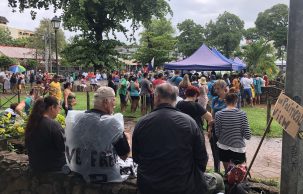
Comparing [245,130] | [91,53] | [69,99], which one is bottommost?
[69,99]

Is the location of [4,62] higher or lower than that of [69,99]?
higher

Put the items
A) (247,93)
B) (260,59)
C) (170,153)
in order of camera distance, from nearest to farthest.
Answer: (170,153), (247,93), (260,59)

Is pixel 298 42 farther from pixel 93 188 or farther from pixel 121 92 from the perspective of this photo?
pixel 121 92

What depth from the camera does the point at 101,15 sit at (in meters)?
28.6

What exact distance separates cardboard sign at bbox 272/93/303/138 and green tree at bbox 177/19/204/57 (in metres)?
58.2

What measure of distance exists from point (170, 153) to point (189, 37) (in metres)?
61.8

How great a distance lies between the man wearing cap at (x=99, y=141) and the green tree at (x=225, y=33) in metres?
57.0

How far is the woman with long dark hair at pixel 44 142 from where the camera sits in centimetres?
428

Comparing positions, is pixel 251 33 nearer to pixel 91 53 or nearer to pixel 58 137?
pixel 91 53

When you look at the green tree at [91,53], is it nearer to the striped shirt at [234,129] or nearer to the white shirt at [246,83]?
the white shirt at [246,83]

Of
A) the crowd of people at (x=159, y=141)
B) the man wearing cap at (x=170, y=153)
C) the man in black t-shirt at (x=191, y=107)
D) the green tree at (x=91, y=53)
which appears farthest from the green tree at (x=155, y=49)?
the man wearing cap at (x=170, y=153)

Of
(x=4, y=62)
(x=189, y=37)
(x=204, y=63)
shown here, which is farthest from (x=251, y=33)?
(x=204, y=63)

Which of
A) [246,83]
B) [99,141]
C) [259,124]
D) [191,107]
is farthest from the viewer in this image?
[246,83]

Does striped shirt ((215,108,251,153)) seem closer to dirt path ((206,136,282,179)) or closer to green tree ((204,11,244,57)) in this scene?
dirt path ((206,136,282,179))
